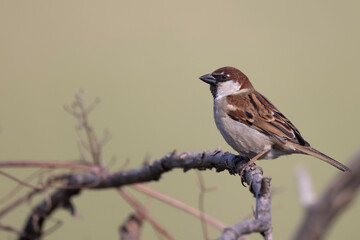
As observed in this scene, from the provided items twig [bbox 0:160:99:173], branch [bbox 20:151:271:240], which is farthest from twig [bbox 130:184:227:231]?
twig [bbox 0:160:99:173]

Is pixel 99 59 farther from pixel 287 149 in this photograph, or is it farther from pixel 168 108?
pixel 287 149

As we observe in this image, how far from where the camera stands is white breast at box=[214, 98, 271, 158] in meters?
3.13

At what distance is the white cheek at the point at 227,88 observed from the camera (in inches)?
142

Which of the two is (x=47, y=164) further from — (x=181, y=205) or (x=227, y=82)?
(x=227, y=82)

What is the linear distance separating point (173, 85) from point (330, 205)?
5.37m

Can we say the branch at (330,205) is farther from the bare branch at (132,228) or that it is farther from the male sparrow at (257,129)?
the male sparrow at (257,129)

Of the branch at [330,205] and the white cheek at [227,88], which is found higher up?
the branch at [330,205]

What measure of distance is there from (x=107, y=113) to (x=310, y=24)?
10.2ft

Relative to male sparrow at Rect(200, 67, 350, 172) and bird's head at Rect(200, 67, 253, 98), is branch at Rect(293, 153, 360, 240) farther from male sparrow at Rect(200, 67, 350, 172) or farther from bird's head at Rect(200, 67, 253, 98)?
bird's head at Rect(200, 67, 253, 98)

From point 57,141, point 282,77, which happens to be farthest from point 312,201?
point 282,77

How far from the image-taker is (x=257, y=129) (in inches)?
125

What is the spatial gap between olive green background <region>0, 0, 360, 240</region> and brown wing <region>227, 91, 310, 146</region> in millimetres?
1122

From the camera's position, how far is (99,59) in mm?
6602

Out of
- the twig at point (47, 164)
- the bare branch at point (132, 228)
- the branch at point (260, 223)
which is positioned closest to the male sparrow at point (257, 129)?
the bare branch at point (132, 228)
